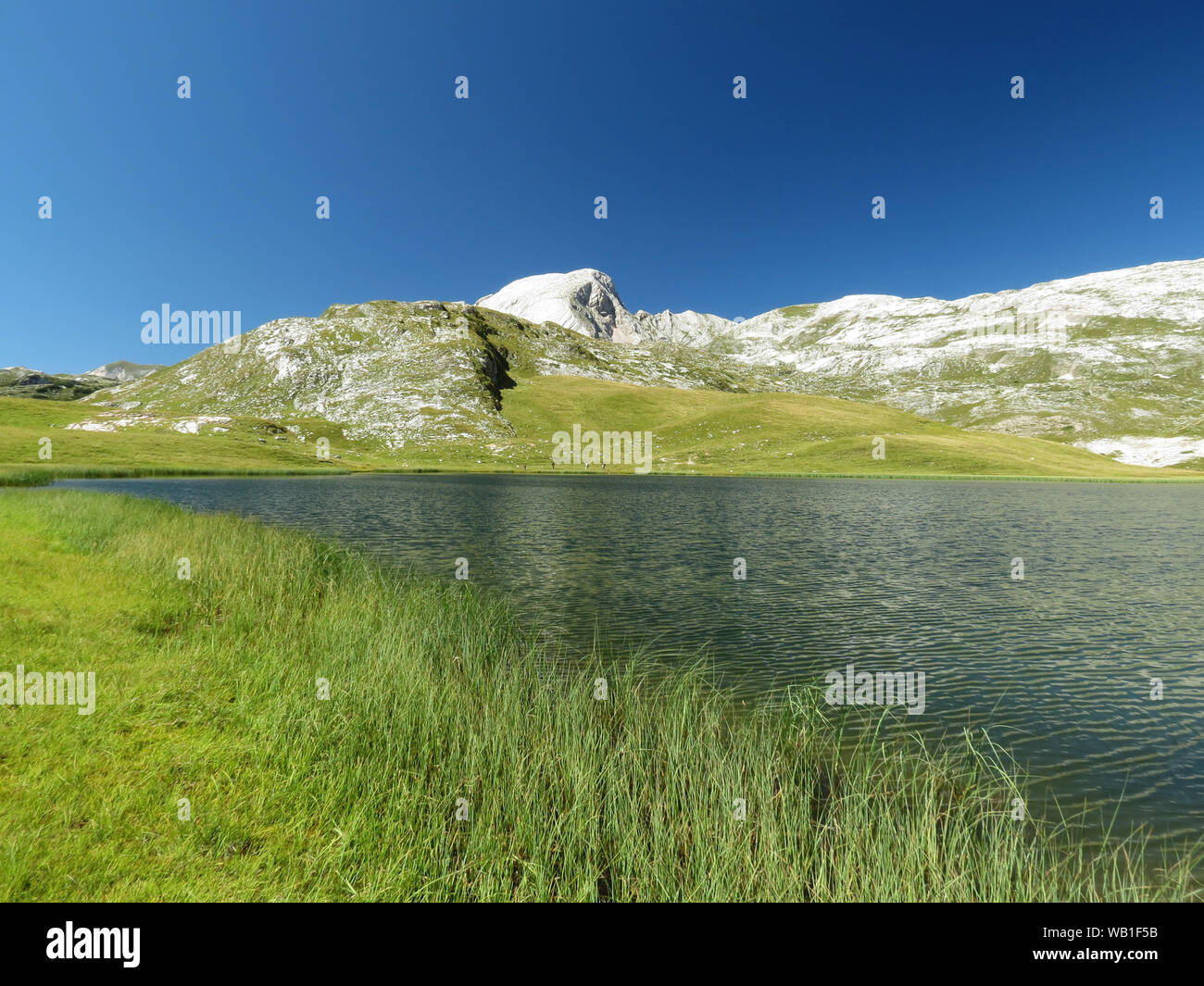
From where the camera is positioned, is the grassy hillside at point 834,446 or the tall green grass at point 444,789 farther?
the grassy hillside at point 834,446

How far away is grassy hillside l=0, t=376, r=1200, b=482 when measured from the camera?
110000 millimetres

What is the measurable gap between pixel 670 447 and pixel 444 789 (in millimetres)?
169783

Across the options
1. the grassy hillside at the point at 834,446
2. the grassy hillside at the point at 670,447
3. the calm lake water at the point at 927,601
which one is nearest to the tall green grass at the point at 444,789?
the calm lake water at the point at 927,601

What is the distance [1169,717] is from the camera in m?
13.4

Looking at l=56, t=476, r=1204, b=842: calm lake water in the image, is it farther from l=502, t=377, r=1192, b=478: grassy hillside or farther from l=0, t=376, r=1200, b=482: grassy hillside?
l=502, t=377, r=1192, b=478: grassy hillside

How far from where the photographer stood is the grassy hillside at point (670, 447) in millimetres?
110000

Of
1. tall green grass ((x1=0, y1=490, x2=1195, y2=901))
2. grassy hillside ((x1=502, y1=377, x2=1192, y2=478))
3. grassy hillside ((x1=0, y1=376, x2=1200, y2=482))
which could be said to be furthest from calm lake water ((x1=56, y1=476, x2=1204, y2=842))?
grassy hillside ((x1=502, y1=377, x2=1192, y2=478))

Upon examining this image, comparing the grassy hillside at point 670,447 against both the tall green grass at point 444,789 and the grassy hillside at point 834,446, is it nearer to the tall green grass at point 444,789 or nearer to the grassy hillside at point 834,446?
the grassy hillside at point 834,446

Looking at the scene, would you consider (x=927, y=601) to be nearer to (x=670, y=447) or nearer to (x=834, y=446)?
(x=834, y=446)

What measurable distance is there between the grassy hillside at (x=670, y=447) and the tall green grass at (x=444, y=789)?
335 ft

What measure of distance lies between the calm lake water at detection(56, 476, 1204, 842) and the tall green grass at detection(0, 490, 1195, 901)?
264 cm
